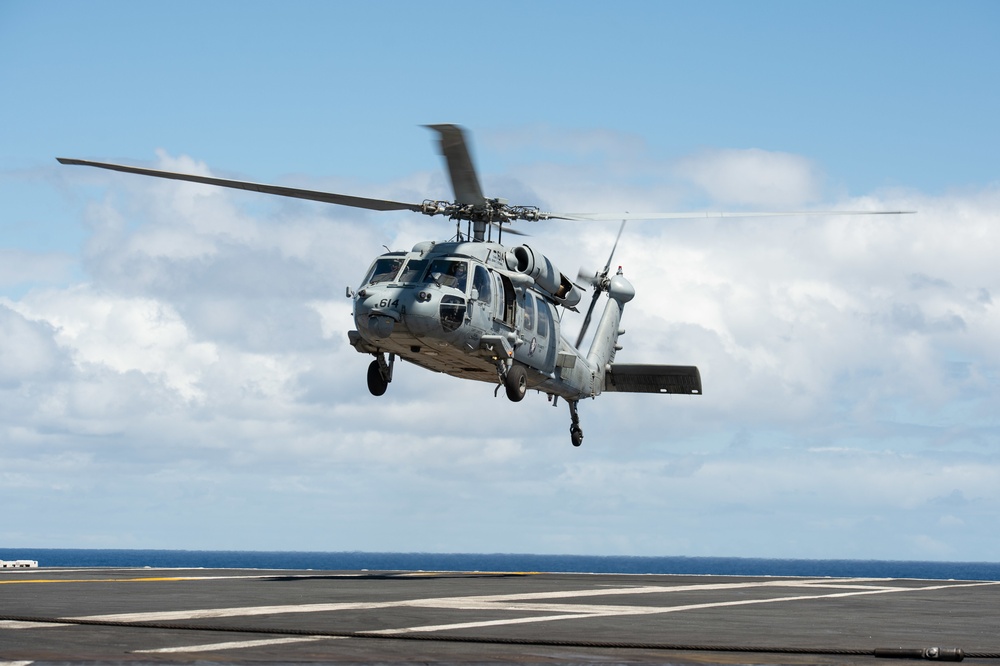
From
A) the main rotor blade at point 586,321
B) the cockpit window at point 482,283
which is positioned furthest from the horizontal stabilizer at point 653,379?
the cockpit window at point 482,283

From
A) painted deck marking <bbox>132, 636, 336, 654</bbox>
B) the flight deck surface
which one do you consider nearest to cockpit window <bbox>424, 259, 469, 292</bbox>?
the flight deck surface

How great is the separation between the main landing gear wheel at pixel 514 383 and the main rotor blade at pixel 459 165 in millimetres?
4227

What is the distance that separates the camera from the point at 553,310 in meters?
31.7

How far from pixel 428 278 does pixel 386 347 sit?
1.96 metres

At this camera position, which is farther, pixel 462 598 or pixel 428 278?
pixel 428 278

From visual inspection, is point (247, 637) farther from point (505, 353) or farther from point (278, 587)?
point (505, 353)

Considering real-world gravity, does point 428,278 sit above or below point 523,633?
above

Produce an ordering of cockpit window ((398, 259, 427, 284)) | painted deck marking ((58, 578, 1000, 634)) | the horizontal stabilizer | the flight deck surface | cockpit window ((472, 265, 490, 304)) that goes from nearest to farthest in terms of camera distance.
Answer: the flight deck surface, painted deck marking ((58, 578, 1000, 634)), cockpit window ((398, 259, 427, 284)), cockpit window ((472, 265, 490, 304)), the horizontal stabilizer

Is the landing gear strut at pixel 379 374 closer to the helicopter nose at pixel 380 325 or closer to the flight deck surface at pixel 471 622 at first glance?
the helicopter nose at pixel 380 325

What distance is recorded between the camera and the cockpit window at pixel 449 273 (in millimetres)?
27109

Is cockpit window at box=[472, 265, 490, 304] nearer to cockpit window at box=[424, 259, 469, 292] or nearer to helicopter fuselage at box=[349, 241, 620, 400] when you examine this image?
helicopter fuselage at box=[349, 241, 620, 400]

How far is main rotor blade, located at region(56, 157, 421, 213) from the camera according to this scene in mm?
25592

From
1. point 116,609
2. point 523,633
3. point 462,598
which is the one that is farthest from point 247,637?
point 462,598

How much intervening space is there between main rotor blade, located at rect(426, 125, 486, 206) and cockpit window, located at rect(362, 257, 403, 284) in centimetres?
227
